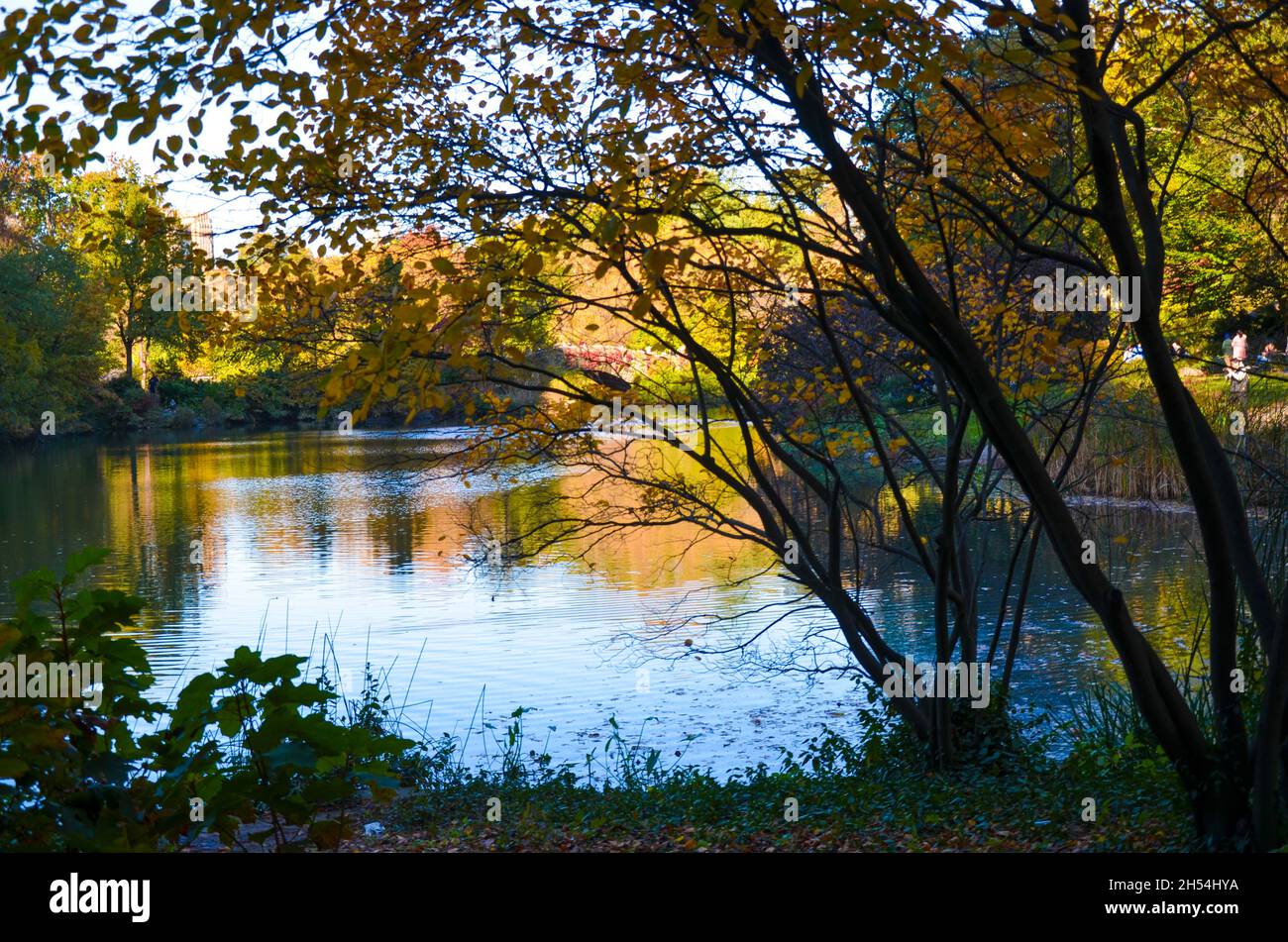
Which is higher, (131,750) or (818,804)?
(131,750)

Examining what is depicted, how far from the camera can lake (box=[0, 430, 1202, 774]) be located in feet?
31.4

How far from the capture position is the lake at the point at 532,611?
31.4 feet

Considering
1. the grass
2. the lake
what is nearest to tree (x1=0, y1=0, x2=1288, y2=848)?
the grass

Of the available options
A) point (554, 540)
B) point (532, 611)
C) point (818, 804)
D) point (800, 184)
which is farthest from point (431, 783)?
point (532, 611)

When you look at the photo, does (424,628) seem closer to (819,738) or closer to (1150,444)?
(819,738)

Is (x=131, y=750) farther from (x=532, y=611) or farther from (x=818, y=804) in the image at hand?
(x=532, y=611)

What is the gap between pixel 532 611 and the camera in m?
13.5

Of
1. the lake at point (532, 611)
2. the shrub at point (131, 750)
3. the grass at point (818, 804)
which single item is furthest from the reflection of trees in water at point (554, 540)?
the shrub at point (131, 750)

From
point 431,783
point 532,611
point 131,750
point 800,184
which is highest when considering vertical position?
point 800,184

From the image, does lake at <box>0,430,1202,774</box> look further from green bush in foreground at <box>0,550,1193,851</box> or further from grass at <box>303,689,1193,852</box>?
grass at <box>303,689,1193,852</box>

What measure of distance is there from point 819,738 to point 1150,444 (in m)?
10.3

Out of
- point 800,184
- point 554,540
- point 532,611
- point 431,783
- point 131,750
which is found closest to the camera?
point 131,750

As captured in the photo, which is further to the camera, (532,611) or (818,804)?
(532,611)

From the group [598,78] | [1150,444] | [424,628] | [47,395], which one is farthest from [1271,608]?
[47,395]
